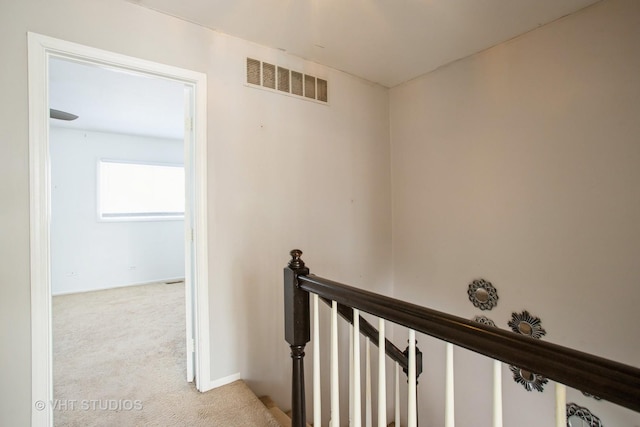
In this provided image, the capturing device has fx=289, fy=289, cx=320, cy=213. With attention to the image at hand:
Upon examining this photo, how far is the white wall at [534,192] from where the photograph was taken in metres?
1.68

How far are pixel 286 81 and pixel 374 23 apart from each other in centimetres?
76

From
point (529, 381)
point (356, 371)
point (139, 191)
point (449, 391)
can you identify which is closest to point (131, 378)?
point (356, 371)

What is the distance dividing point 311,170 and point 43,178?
166cm

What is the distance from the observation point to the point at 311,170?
2445 millimetres

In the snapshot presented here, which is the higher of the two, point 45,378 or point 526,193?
point 526,193

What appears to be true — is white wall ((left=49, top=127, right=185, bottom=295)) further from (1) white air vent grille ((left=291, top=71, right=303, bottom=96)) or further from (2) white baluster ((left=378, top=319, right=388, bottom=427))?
(2) white baluster ((left=378, top=319, right=388, bottom=427))

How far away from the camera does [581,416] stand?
1.80 meters

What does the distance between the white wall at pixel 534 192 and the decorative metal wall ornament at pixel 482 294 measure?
0.16 feet

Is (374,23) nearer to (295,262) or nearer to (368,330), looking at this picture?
(295,262)

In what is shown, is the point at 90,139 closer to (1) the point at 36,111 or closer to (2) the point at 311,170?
(1) the point at 36,111

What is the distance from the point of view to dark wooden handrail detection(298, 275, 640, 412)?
1.71ft

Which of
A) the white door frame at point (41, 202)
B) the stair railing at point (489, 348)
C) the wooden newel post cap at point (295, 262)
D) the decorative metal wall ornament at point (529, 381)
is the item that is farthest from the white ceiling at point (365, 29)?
the decorative metal wall ornament at point (529, 381)

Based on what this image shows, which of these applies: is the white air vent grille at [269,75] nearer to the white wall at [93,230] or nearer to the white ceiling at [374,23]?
the white ceiling at [374,23]

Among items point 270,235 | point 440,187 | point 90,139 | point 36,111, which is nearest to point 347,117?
point 440,187
